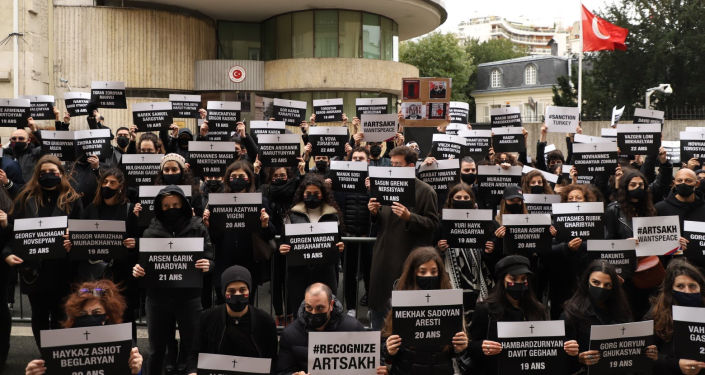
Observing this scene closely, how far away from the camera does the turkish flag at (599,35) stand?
26.1 meters

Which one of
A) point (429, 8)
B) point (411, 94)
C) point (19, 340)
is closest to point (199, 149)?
point (19, 340)

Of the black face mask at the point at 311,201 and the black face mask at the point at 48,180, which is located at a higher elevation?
the black face mask at the point at 48,180

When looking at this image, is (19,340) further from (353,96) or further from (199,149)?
(353,96)

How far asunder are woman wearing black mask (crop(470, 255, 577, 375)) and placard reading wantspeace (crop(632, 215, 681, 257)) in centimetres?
163

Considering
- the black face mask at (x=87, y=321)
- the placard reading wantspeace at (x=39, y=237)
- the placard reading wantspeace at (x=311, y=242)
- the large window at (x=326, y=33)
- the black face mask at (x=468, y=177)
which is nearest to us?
the black face mask at (x=87, y=321)

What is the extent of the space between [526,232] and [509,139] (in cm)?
322

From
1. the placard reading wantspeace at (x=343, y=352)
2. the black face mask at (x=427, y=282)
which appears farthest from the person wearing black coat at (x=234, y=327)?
the black face mask at (x=427, y=282)

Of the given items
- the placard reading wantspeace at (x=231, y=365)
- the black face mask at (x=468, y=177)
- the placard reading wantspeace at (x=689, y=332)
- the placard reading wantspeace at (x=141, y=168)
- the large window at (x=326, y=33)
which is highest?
the large window at (x=326, y=33)

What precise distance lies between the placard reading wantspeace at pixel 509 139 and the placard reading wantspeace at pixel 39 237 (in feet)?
19.7

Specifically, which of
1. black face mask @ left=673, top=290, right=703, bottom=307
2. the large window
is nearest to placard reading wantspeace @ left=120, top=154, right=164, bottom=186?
black face mask @ left=673, top=290, right=703, bottom=307

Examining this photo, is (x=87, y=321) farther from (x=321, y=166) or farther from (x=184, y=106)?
(x=184, y=106)

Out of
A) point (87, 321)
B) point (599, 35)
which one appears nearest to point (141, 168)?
point (87, 321)

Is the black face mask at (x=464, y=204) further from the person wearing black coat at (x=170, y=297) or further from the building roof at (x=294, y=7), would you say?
the building roof at (x=294, y=7)

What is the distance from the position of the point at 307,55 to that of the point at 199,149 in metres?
23.3
